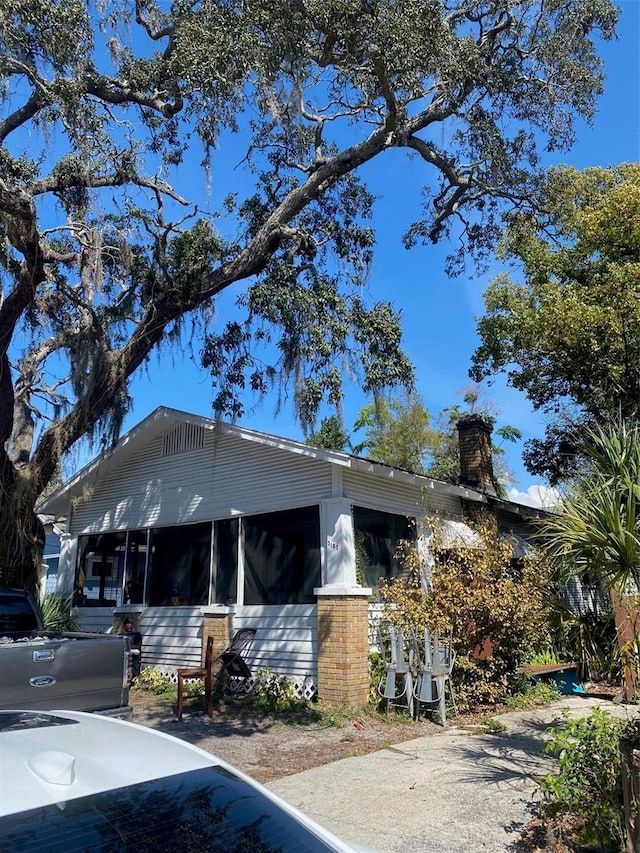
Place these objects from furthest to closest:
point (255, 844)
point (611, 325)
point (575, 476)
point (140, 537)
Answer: point (140, 537) → point (611, 325) → point (575, 476) → point (255, 844)

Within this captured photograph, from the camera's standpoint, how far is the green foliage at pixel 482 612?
9.71 meters

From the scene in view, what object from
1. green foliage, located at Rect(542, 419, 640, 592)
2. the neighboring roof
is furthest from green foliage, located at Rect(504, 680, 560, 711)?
green foliage, located at Rect(542, 419, 640, 592)

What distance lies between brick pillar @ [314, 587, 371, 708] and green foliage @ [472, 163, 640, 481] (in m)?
5.84

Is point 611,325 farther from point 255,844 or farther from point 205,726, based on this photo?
point 255,844

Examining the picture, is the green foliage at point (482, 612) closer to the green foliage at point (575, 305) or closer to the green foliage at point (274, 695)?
the green foliage at point (274, 695)

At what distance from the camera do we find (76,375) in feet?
35.6

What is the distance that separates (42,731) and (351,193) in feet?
40.4

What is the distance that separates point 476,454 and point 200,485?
5.89 meters

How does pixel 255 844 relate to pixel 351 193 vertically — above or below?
below

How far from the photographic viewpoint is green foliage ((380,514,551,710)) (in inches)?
382

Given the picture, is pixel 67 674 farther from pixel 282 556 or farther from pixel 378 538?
pixel 378 538

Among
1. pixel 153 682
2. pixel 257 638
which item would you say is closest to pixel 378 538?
pixel 257 638

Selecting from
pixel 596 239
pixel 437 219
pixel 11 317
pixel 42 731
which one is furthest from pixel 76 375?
pixel 596 239

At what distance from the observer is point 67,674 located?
6102 millimetres
